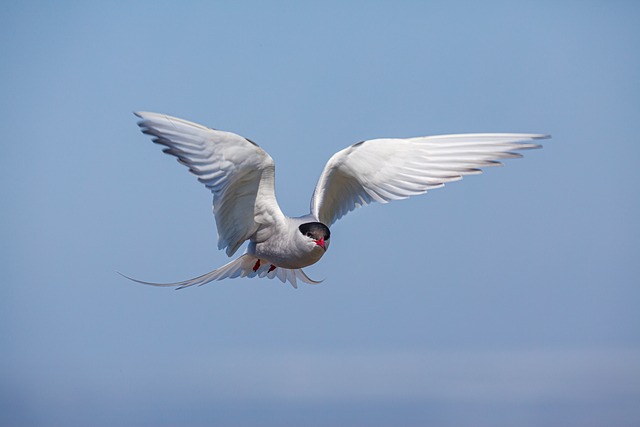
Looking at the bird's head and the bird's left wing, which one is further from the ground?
the bird's left wing

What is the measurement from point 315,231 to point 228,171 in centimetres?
95

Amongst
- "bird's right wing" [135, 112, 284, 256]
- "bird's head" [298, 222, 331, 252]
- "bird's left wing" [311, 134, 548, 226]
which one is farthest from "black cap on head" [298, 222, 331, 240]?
"bird's left wing" [311, 134, 548, 226]

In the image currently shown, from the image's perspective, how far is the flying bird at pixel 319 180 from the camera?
24.6ft

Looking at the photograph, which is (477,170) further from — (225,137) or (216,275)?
(216,275)

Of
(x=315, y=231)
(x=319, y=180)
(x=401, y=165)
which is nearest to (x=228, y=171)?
(x=315, y=231)

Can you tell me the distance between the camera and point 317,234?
8055 mm

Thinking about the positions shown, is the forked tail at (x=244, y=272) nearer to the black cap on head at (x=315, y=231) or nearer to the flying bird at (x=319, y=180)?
the flying bird at (x=319, y=180)

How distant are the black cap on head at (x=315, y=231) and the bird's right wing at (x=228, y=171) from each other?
44 cm

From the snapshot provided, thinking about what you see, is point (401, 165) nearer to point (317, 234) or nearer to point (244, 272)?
point (317, 234)

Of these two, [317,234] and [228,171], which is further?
[317,234]

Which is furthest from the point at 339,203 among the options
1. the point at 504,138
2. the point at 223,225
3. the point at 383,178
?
the point at 504,138

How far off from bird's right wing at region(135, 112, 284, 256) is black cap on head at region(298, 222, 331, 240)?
44 cm

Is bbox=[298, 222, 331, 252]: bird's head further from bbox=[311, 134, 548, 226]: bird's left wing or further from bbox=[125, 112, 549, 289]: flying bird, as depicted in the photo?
bbox=[311, 134, 548, 226]: bird's left wing

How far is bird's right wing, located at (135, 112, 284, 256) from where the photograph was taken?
7.29 meters
